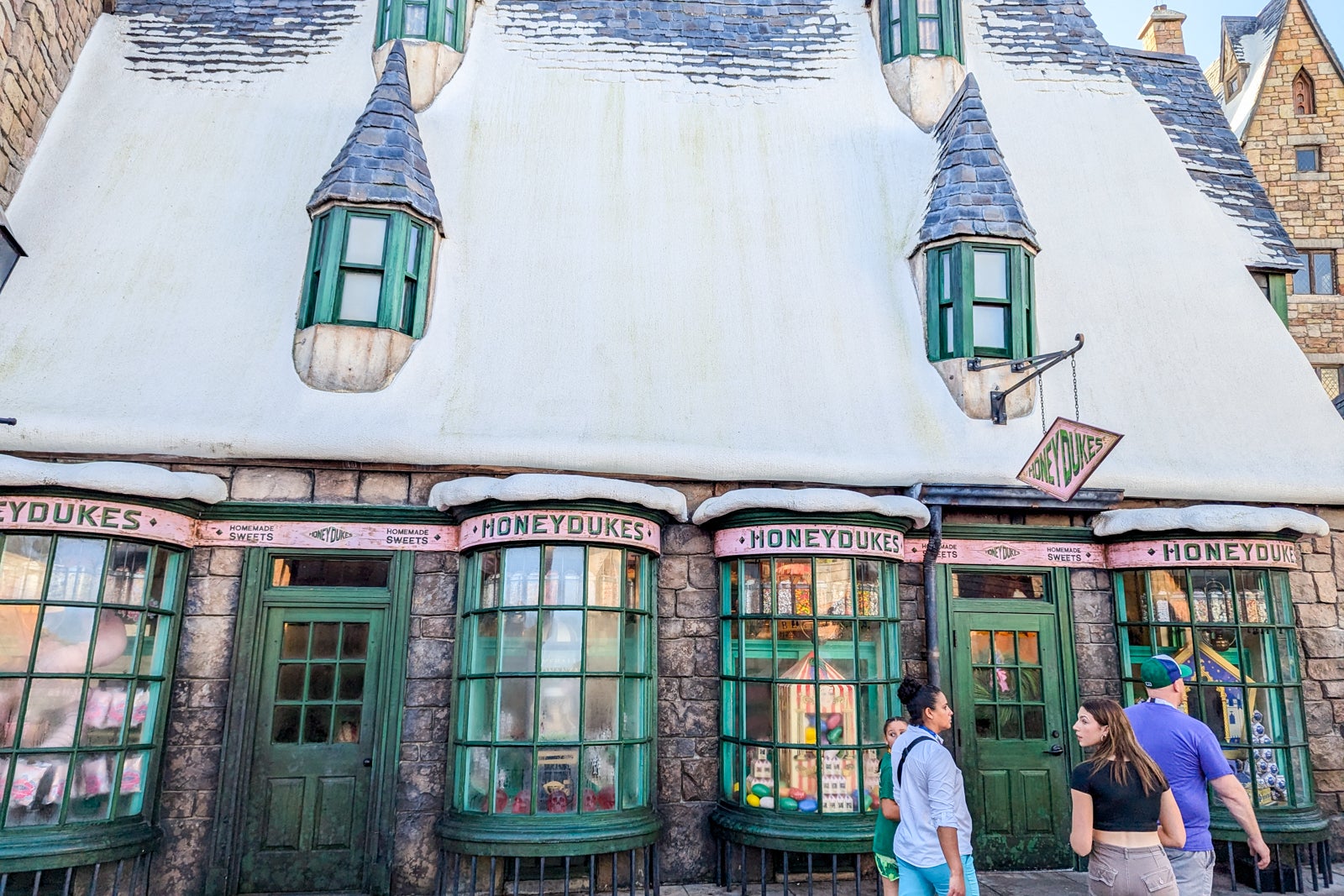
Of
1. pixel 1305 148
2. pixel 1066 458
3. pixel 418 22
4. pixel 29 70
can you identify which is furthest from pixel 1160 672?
pixel 1305 148

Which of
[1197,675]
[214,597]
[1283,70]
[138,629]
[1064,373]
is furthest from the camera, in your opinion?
[1283,70]

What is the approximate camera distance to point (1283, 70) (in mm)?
16234

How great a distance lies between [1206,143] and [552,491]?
31.4ft

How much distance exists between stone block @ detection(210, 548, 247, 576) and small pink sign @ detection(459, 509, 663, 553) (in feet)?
5.83

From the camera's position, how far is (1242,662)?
7.27 metres

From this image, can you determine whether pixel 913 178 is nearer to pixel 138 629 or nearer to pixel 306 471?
pixel 306 471

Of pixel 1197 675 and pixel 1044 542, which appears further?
pixel 1044 542

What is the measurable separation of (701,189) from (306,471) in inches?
195

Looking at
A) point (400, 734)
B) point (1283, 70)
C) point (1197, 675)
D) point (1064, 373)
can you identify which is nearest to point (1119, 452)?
point (1064, 373)

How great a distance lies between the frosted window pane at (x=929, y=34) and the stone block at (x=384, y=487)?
26.0ft

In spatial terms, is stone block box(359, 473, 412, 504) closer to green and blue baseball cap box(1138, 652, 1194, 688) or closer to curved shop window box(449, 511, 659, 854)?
curved shop window box(449, 511, 659, 854)

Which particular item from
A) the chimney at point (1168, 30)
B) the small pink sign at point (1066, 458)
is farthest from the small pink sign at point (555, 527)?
the chimney at point (1168, 30)

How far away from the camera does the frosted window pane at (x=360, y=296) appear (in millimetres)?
7910

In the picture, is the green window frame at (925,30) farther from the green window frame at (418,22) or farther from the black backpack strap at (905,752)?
the black backpack strap at (905,752)
